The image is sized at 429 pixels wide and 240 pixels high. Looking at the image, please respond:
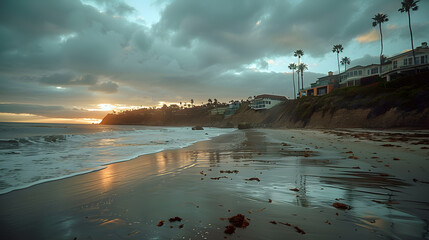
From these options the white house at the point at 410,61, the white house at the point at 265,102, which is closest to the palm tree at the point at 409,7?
the white house at the point at 410,61

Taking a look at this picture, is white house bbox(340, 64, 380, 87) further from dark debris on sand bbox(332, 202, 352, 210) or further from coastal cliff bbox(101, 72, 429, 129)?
dark debris on sand bbox(332, 202, 352, 210)

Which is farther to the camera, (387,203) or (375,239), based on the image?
(387,203)

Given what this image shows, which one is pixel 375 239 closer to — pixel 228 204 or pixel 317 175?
pixel 228 204

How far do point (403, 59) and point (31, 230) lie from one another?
203 ft

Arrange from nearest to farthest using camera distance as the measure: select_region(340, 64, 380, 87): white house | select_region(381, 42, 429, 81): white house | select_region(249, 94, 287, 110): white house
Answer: select_region(381, 42, 429, 81): white house, select_region(340, 64, 380, 87): white house, select_region(249, 94, 287, 110): white house

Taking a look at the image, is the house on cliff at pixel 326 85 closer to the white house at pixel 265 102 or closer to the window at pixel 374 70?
the window at pixel 374 70

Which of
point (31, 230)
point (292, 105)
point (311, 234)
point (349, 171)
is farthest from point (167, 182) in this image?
point (292, 105)

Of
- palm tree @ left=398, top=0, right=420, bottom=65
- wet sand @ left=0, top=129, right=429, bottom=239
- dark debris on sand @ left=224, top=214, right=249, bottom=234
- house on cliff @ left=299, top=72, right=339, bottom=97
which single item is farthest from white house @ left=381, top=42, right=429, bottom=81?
dark debris on sand @ left=224, top=214, right=249, bottom=234

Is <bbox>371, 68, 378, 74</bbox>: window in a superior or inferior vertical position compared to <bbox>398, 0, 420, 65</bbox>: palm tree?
inferior

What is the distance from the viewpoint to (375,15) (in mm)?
50250

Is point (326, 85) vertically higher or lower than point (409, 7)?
lower

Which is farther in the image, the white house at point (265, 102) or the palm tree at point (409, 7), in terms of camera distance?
the white house at point (265, 102)

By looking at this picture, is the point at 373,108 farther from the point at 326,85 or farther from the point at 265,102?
the point at 265,102

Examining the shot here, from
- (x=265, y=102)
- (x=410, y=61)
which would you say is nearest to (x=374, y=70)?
(x=410, y=61)
